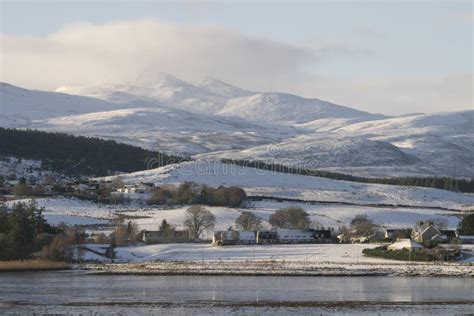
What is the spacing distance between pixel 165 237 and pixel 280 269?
1235 inches

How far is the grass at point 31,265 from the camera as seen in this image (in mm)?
68125

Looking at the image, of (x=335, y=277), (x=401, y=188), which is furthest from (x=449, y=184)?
(x=335, y=277)

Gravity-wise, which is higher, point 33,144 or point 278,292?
point 33,144

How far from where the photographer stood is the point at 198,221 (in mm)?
100250

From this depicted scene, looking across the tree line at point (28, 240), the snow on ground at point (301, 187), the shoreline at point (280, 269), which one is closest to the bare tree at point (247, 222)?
the tree line at point (28, 240)

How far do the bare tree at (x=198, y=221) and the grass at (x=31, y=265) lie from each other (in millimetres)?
28133

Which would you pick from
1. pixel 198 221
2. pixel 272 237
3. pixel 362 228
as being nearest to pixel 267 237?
pixel 272 237

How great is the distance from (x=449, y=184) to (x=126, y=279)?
12918 cm

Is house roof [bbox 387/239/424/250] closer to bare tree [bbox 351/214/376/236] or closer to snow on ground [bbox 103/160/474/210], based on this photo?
bare tree [bbox 351/214/376/236]

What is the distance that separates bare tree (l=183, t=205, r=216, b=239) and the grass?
2813 centimetres

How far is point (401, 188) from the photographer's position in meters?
161

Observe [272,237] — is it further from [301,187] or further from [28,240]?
[301,187]

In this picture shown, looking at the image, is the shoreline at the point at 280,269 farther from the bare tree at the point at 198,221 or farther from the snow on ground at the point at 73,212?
the snow on ground at the point at 73,212

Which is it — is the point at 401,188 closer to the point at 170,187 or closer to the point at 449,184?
the point at 449,184
